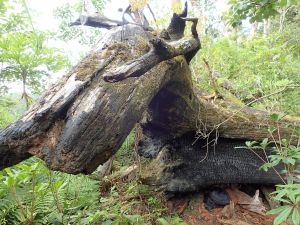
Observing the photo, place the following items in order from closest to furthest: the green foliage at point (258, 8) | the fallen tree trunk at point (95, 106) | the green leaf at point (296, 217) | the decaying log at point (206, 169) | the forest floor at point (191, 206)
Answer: the green leaf at point (296, 217) < the fallen tree trunk at point (95, 106) < the green foliage at point (258, 8) < the forest floor at point (191, 206) < the decaying log at point (206, 169)

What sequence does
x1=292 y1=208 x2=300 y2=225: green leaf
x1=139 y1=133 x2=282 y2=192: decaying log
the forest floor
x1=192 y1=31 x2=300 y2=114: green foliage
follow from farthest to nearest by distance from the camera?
x1=192 y1=31 x2=300 y2=114: green foliage → x1=139 y1=133 x2=282 y2=192: decaying log → the forest floor → x1=292 y1=208 x2=300 y2=225: green leaf

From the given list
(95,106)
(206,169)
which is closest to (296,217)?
(95,106)

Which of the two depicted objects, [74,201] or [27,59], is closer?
[74,201]

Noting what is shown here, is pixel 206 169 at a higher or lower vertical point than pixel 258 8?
lower

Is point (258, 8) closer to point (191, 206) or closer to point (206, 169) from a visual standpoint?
point (206, 169)

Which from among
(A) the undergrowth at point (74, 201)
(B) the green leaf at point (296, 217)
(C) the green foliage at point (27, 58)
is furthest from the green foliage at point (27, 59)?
(B) the green leaf at point (296, 217)

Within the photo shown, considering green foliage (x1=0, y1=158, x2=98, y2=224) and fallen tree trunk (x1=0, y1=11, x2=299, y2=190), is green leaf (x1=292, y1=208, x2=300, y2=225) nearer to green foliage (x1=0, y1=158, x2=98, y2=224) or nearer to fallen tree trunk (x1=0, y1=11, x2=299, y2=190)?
fallen tree trunk (x1=0, y1=11, x2=299, y2=190)

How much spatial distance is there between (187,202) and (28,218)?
208 centimetres

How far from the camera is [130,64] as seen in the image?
167cm

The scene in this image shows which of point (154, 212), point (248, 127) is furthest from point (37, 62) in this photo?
point (248, 127)

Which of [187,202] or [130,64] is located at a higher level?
[130,64]

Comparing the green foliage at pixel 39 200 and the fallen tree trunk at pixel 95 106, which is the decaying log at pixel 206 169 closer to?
the green foliage at pixel 39 200

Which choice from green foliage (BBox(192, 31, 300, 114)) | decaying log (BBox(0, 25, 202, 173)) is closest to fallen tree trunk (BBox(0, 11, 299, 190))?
decaying log (BBox(0, 25, 202, 173))

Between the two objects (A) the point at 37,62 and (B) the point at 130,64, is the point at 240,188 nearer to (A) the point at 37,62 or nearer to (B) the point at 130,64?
(B) the point at 130,64
